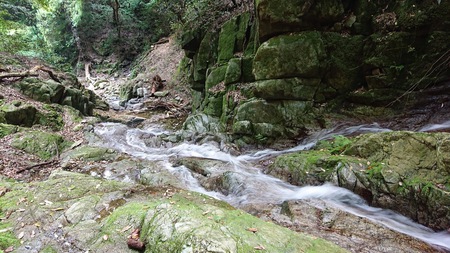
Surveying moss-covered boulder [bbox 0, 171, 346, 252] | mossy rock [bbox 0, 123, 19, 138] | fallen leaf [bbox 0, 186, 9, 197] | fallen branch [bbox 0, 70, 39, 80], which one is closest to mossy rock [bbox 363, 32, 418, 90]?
moss-covered boulder [bbox 0, 171, 346, 252]

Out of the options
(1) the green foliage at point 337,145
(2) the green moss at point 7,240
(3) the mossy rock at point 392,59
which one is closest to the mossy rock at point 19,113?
(2) the green moss at point 7,240

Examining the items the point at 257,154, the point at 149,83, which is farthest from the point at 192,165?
the point at 149,83

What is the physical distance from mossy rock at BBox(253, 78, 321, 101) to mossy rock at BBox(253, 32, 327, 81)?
0.58 ft

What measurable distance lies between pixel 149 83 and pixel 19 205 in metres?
17.0

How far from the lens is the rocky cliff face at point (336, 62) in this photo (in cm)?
732

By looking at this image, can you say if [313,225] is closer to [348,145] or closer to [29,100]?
[348,145]

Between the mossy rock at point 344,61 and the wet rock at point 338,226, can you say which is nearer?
the wet rock at point 338,226

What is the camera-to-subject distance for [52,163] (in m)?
6.88

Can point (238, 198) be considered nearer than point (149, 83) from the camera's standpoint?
Yes

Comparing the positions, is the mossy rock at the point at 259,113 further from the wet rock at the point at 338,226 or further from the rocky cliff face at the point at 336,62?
the wet rock at the point at 338,226

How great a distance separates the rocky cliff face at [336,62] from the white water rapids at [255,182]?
3.41ft

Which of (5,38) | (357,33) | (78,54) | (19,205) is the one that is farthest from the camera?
(78,54)

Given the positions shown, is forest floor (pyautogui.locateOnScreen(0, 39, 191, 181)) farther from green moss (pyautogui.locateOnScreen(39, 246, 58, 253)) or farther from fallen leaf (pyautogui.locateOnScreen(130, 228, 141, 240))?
fallen leaf (pyautogui.locateOnScreen(130, 228, 141, 240))

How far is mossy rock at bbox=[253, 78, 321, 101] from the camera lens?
8.45 metres
